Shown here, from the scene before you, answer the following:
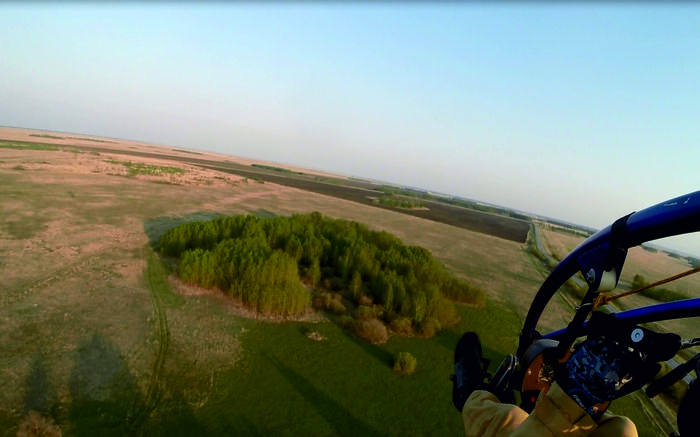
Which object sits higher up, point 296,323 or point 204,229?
point 204,229

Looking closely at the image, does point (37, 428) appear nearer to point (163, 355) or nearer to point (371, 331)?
point (163, 355)

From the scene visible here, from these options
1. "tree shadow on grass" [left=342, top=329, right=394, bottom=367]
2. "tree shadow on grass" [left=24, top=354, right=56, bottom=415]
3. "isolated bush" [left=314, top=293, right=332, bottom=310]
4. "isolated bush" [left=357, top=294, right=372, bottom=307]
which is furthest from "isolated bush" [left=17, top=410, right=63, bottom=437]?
"isolated bush" [left=357, top=294, right=372, bottom=307]

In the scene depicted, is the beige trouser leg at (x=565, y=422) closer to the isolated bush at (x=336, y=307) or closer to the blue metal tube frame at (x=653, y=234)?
the blue metal tube frame at (x=653, y=234)

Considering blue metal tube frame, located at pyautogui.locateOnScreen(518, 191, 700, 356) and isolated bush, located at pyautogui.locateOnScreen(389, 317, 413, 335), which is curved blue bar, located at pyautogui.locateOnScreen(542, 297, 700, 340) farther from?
isolated bush, located at pyautogui.locateOnScreen(389, 317, 413, 335)

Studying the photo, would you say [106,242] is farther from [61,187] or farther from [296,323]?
[61,187]

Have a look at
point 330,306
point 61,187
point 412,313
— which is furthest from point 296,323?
point 61,187
